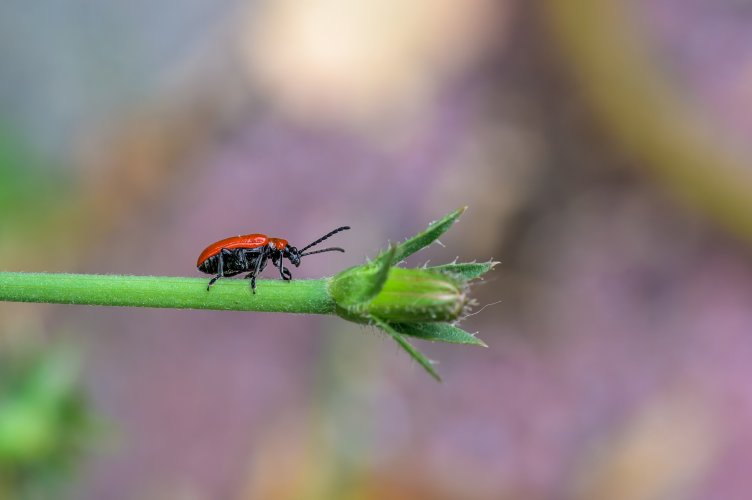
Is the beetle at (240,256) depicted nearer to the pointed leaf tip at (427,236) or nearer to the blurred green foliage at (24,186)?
the pointed leaf tip at (427,236)

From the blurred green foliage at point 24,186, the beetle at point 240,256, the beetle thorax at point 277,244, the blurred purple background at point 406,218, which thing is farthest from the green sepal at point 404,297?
the blurred green foliage at point 24,186

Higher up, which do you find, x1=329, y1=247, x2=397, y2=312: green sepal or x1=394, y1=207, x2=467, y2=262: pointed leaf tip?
x1=394, y1=207, x2=467, y2=262: pointed leaf tip

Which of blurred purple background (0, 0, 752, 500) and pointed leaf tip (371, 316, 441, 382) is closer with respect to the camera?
pointed leaf tip (371, 316, 441, 382)

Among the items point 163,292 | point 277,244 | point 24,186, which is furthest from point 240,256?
point 24,186

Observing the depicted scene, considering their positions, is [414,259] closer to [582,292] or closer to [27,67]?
[582,292]

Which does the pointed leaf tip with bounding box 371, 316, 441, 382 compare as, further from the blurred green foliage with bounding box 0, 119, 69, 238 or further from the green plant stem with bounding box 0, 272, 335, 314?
the blurred green foliage with bounding box 0, 119, 69, 238

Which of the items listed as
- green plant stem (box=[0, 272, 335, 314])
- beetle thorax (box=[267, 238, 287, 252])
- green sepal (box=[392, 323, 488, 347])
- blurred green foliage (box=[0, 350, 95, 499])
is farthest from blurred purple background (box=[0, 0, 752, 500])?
green sepal (box=[392, 323, 488, 347])

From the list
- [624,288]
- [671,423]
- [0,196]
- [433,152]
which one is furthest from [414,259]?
[0,196]
